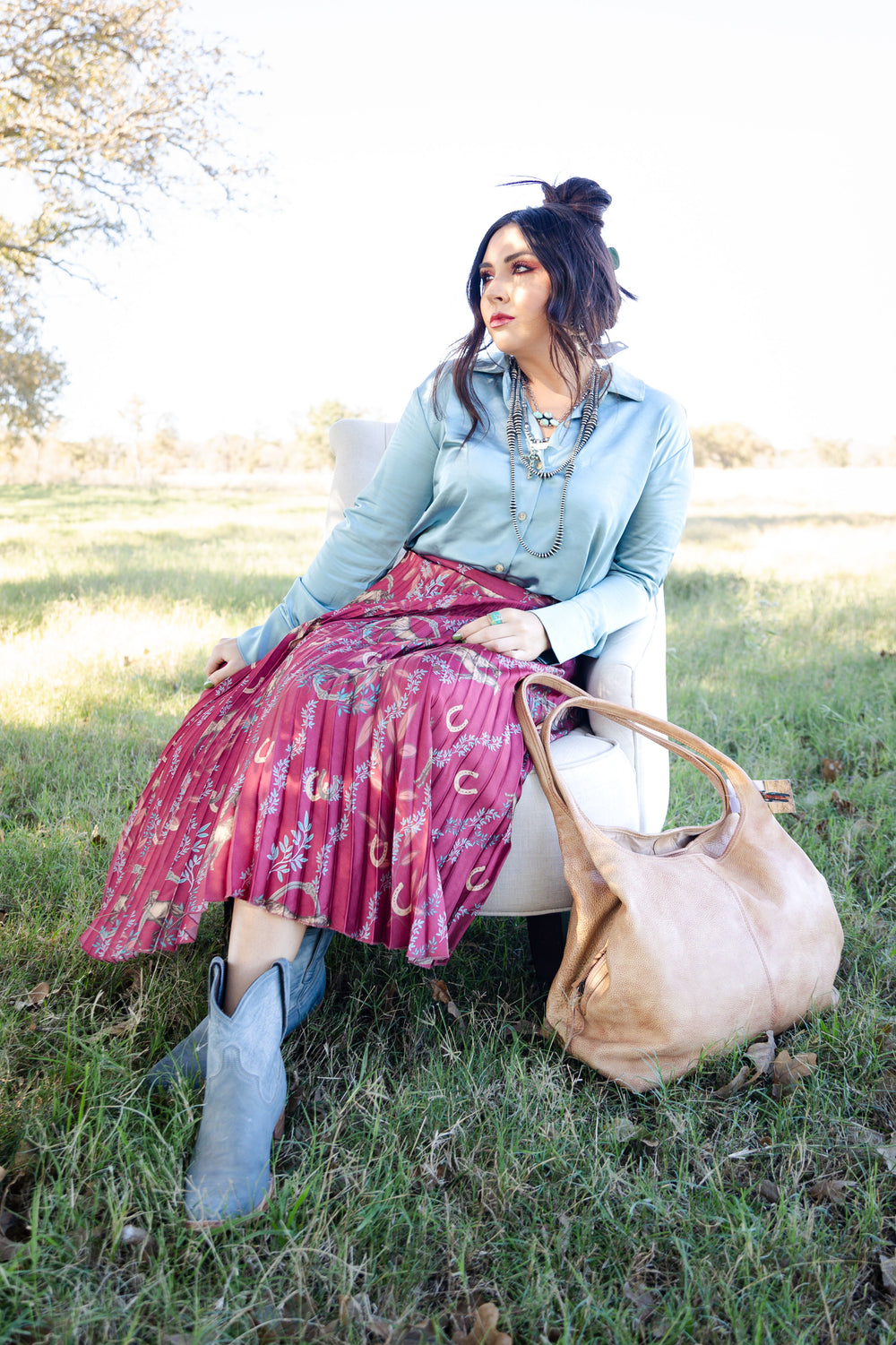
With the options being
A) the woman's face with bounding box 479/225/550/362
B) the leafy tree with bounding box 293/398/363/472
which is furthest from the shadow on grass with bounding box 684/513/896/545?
Result: the leafy tree with bounding box 293/398/363/472

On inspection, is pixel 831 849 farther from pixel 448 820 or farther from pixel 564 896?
pixel 448 820

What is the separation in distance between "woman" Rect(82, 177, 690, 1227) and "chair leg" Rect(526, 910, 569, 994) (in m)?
0.30

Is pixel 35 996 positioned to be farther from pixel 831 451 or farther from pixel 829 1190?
pixel 831 451

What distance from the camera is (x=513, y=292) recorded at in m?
2.15

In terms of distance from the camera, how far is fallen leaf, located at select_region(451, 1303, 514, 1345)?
3.97 feet

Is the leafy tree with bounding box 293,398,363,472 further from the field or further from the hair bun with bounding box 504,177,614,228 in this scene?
the field

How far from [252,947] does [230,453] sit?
5685 cm

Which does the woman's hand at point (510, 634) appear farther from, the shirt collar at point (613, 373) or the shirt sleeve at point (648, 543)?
the shirt collar at point (613, 373)

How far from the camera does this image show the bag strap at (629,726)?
70.8 inches

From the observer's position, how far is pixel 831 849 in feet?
9.33

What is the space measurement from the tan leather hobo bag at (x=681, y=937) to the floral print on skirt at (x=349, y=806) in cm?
15

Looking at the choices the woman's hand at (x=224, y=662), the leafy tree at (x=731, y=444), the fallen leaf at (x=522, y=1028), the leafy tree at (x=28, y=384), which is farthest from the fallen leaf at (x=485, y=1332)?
the leafy tree at (x=731, y=444)

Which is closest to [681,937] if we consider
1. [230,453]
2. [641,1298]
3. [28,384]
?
[641,1298]

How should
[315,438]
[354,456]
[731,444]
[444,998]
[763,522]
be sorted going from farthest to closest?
1. [315,438]
2. [731,444]
3. [763,522]
4. [354,456]
5. [444,998]
